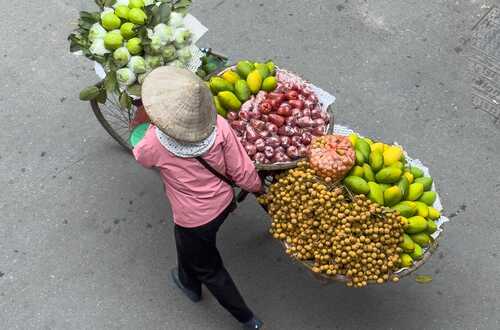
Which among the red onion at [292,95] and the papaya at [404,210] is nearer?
the papaya at [404,210]

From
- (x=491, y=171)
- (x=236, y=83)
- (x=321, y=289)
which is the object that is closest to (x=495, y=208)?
(x=491, y=171)

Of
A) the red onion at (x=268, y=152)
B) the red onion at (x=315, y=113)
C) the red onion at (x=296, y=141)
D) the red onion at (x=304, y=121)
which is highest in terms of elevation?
the red onion at (x=315, y=113)

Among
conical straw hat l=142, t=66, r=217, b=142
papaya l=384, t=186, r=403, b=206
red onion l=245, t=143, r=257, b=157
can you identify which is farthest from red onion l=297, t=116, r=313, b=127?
conical straw hat l=142, t=66, r=217, b=142

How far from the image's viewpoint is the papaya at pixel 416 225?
2.59 metres

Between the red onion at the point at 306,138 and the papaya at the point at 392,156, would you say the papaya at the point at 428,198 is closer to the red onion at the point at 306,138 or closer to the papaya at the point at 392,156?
the papaya at the point at 392,156

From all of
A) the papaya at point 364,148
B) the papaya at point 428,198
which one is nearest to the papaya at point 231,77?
the papaya at point 364,148

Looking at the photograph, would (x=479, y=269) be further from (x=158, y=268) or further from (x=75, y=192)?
(x=75, y=192)

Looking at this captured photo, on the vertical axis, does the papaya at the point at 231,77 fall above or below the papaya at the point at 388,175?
below

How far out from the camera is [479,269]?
136 inches

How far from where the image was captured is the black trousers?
9.01ft

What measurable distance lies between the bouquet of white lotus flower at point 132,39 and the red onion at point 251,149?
56 cm

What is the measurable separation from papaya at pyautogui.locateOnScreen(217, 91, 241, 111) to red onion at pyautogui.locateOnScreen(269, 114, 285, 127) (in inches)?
7.1

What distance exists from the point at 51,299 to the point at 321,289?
1526 mm

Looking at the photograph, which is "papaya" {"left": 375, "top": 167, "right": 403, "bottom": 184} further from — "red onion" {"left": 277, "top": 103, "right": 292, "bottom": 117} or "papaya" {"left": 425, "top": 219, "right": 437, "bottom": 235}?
"red onion" {"left": 277, "top": 103, "right": 292, "bottom": 117}
